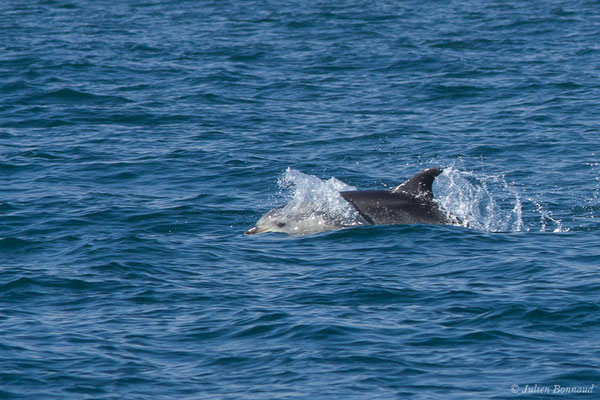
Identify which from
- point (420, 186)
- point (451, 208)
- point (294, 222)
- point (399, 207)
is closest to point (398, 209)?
point (399, 207)

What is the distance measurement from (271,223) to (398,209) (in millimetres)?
2459

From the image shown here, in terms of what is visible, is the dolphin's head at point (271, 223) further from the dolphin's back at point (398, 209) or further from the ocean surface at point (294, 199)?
the dolphin's back at point (398, 209)

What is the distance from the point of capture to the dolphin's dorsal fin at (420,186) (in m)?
19.7

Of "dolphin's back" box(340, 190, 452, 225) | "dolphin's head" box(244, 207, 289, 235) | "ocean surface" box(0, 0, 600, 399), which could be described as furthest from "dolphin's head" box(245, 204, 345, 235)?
"dolphin's back" box(340, 190, 452, 225)

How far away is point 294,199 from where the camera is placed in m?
21.5

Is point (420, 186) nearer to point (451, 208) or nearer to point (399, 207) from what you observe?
point (399, 207)

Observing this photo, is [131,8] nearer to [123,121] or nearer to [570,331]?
[123,121]

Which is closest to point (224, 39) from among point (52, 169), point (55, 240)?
point (52, 169)

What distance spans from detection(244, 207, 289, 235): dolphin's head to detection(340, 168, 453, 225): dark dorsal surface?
144 cm

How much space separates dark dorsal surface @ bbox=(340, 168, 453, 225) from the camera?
20062 millimetres

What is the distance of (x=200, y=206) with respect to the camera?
22.4 meters

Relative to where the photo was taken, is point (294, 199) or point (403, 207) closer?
point (403, 207)

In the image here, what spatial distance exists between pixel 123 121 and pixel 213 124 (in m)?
2.54

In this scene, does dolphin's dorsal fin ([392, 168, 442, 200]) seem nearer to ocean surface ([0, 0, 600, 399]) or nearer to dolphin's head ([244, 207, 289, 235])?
ocean surface ([0, 0, 600, 399])
